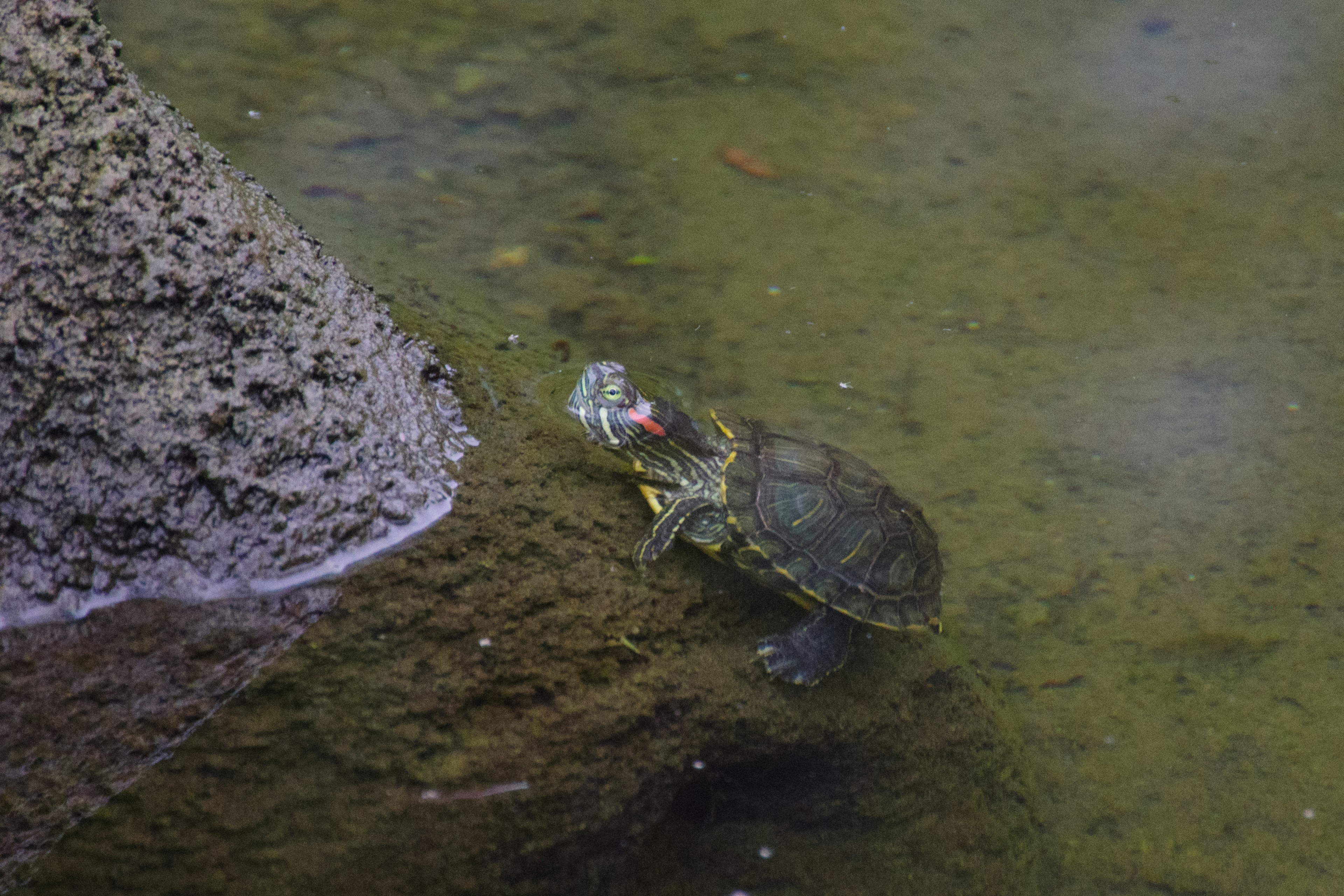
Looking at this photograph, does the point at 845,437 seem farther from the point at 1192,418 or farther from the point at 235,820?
the point at 235,820

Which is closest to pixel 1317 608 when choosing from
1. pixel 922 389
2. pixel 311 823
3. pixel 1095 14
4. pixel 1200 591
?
pixel 1200 591

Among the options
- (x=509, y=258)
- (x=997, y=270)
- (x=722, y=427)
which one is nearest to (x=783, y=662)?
(x=722, y=427)

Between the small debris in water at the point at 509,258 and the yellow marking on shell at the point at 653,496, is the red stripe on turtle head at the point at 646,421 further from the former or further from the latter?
the small debris in water at the point at 509,258

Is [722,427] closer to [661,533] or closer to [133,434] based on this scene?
[661,533]

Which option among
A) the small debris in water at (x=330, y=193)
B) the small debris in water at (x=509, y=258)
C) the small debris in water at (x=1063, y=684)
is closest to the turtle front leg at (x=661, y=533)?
the small debris in water at (x=1063, y=684)

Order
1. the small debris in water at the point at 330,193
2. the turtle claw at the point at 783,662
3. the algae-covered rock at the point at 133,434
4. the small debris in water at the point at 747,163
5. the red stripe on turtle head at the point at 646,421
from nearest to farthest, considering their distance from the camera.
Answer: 1. the algae-covered rock at the point at 133,434
2. the turtle claw at the point at 783,662
3. the red stripe on turtle head at the point at 646,421
4. the small debris in water at the point at 330,193
5. the small debris in water at the point at 747,163

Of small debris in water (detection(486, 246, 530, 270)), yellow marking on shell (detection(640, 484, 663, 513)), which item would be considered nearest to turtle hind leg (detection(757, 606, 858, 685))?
yellow marking on shell (detection(640, 484, 663, 513))
